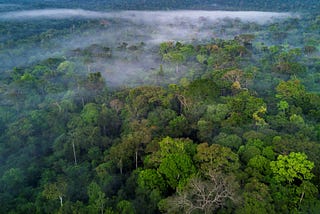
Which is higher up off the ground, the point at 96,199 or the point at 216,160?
the point at 216,160

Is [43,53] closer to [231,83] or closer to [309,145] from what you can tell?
[231,83]

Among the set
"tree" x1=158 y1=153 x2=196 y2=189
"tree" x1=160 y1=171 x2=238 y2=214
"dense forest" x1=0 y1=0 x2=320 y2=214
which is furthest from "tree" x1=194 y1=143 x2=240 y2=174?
"tree" x1=160 y1=171 x2=238 y2=214

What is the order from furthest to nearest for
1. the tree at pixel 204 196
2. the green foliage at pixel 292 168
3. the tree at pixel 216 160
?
1. the tree at pixel 216 160
2. the green foliage at pixel 292 168
3. the tree at pixel 204 196

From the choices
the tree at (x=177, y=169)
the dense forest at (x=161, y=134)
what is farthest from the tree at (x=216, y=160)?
the tree at (x=177, y=169)

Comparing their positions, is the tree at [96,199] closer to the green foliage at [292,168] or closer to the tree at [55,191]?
the tree at [55,191]

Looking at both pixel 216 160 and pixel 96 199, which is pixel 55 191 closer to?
pixel 96 199

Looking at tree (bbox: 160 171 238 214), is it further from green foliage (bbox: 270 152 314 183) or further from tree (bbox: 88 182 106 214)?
tree (bbox: 88 182 106 214)

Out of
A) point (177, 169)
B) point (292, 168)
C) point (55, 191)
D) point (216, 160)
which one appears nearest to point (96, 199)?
point (55, 191)

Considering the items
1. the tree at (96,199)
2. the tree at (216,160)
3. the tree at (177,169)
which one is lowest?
the tree at (96,199)
